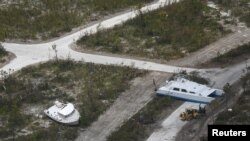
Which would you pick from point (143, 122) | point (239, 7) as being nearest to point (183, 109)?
point (143, 122)

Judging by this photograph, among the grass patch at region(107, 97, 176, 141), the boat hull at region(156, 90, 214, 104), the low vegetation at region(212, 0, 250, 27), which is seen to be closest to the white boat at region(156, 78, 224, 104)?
the boat hull at region(156, 90, 214, 104)

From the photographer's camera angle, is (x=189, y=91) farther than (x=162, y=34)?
No

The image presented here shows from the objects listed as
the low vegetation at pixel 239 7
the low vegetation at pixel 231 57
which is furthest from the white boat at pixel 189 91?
the low vegetation at pixel 239 7

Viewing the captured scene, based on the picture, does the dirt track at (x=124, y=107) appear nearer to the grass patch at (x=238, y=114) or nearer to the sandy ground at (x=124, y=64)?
the sandy ground at (x=124, y=64)

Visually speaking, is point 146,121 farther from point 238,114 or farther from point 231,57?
point 231,57

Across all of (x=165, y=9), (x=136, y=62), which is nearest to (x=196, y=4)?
(x=165, y=9)

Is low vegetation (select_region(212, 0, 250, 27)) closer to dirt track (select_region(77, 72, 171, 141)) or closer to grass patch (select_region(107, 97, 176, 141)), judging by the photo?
dirt track (select_region(77, 72, 171, 141))

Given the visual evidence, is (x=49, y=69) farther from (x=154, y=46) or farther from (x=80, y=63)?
(x=154, y=46)

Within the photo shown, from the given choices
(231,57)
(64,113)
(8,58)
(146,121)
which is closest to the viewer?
(146,121)
